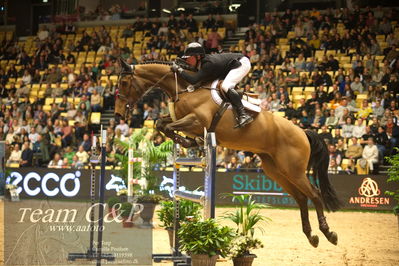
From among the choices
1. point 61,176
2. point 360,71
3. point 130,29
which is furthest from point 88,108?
point 360,71

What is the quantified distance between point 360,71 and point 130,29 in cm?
1041

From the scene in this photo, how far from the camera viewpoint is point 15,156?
18.0 meters

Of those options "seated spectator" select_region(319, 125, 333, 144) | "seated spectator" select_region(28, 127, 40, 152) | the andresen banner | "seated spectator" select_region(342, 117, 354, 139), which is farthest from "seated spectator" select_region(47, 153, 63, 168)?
"seated spectator" select_region(342, 117, 354, 139)

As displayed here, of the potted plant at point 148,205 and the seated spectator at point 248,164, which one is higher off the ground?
the seated spectator at point 248,164

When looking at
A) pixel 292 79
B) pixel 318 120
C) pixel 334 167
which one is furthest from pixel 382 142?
pixel 292 79

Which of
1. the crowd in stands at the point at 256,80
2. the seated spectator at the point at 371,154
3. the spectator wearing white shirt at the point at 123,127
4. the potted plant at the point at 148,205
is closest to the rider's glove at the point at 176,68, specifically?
the potted plant at the point at 148,205

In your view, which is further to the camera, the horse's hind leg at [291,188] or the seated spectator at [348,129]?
the seated spectator at [348,129]

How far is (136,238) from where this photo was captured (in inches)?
343

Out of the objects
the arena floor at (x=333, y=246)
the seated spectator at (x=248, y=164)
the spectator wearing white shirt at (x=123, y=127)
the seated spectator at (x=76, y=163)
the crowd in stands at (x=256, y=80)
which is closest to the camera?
the arena floor at (x=333, y=246)

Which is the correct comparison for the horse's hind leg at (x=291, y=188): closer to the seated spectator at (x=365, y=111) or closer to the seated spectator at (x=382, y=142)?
the seated spectator at (x=382, y=142)

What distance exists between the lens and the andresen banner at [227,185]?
47.4 ft

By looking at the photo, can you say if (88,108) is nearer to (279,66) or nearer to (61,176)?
(61,176)

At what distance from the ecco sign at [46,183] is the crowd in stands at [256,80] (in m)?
0.60

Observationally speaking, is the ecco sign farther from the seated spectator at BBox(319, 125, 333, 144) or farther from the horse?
the horse
